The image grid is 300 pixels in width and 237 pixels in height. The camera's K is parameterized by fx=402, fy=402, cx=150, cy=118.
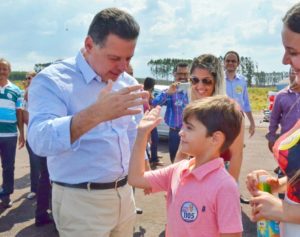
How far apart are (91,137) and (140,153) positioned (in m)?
0.32

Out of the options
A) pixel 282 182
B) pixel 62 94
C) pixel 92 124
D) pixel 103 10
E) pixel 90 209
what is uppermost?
pixel 103 10

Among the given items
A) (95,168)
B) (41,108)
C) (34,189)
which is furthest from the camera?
(34,189)

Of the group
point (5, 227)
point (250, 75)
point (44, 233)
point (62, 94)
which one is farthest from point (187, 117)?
point (250, 75)

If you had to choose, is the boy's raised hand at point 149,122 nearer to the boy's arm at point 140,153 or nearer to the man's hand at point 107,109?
the boy's arm at point 140,153

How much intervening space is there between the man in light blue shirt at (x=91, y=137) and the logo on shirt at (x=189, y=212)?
1.92ft

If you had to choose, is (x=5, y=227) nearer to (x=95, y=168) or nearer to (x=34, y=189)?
(x=34, y=189)

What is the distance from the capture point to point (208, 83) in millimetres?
3441

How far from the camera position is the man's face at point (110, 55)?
7.68 ft

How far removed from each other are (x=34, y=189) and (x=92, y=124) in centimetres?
487

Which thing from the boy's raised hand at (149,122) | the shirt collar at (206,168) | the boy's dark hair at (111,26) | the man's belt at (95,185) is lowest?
the man's belt at (95,185)

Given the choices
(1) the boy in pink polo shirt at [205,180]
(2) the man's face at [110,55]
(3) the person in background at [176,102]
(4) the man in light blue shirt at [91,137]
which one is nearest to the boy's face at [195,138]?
(1) the boy in pink polo shirt at [205,180]

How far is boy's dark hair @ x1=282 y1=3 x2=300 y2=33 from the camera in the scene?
5.73ft

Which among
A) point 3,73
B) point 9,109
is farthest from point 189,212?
point 3,73

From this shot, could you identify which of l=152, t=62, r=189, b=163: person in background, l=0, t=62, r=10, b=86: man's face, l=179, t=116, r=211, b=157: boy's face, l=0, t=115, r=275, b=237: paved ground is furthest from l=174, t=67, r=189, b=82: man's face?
l=179, t=116, r=211, b=157: boy's face
